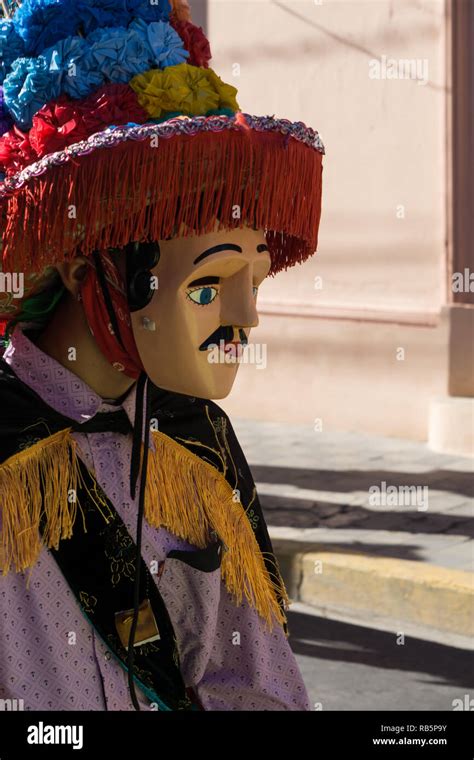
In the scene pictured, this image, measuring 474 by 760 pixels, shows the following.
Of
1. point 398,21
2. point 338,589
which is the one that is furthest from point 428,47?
point 338,589

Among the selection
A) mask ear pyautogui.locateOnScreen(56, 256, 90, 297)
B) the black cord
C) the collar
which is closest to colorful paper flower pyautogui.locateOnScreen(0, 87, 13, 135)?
mask ear pyautogui.locateOnScreen(56, 256, 90, 297)

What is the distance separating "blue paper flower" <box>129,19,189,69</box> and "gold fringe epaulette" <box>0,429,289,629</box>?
59 cm

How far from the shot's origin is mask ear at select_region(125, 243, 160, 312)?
2.14 m

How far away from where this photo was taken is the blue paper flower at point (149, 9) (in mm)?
2152

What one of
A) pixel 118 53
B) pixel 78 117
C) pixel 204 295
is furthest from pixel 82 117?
pixel 204 295

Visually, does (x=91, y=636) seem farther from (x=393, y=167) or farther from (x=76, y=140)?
(x=393, y=167)

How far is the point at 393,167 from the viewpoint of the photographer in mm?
9977

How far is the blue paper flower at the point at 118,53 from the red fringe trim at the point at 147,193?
5.8 inches

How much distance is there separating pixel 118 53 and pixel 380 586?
15.1 ft

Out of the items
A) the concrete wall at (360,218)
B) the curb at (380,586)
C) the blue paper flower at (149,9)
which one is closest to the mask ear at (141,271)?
the blue paper flower at (149,9)

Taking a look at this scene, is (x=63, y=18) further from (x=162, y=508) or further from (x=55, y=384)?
(x=162, y=508)

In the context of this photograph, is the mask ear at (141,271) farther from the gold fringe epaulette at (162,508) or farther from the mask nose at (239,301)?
the gold fringe epaulette at (162,508)

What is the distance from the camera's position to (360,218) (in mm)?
10195

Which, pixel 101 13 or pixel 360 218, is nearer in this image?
pixel 101 13
